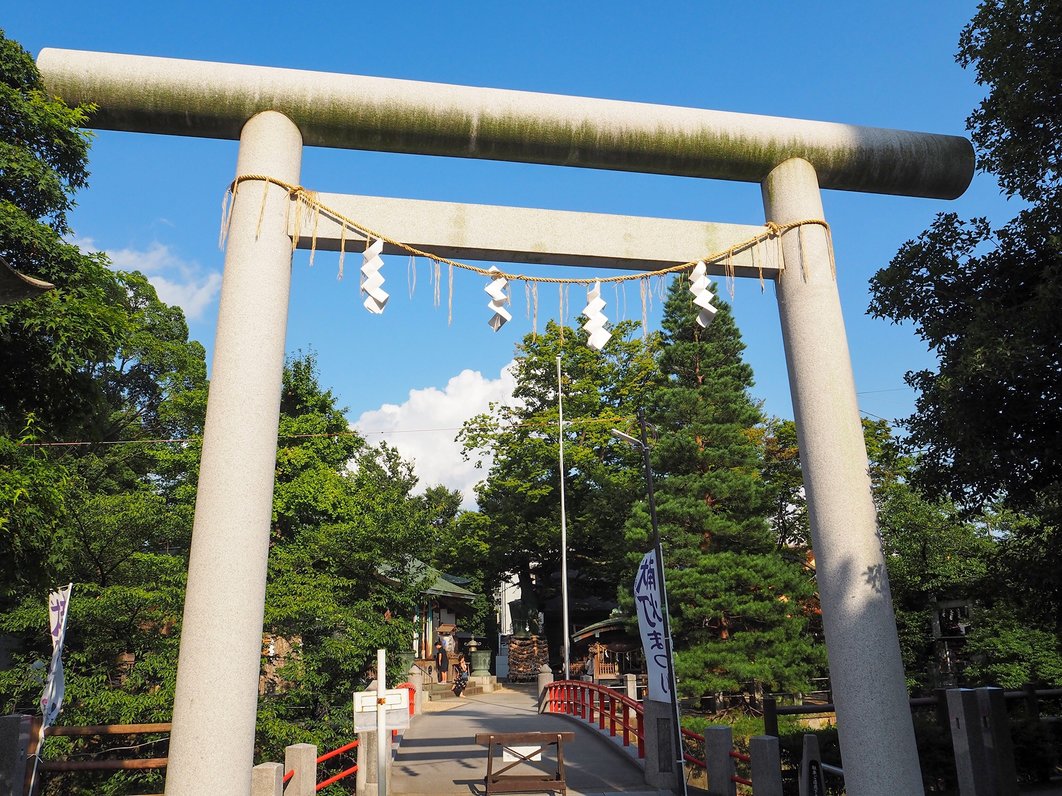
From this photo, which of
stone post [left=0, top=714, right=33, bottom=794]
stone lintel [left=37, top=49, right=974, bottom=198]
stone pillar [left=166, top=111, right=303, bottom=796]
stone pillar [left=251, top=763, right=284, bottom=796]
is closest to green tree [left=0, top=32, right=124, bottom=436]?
stone lintel [left=37, top=49, right=974, bottom=198]

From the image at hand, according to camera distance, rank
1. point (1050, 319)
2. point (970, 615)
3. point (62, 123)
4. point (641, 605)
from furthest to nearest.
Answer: point (970, 615) → point (641, 605) → point (62, 123) → point (1050, 319)

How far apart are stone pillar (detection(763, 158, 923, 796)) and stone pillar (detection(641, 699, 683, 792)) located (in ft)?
14.7

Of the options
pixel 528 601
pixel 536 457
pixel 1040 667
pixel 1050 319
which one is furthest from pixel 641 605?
pixel 528 601

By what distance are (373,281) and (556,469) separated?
90.9 feet

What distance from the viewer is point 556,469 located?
108ft

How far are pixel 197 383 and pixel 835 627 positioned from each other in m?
23.1

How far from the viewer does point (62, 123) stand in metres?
7.41

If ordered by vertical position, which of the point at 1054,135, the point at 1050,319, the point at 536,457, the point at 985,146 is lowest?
the point at 1050,319

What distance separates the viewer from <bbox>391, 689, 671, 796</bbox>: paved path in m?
9.66

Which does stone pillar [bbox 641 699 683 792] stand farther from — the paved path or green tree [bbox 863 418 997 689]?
green tree [bbox 863 418 997 689]

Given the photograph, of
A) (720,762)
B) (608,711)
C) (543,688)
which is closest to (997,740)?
(720,762)

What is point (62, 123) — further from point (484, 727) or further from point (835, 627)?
point (484, 727)

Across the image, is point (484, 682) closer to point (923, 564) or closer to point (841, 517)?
point (923, 564)

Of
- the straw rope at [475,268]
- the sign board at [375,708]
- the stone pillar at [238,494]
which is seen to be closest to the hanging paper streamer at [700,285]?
the straw rope at [475,268]
